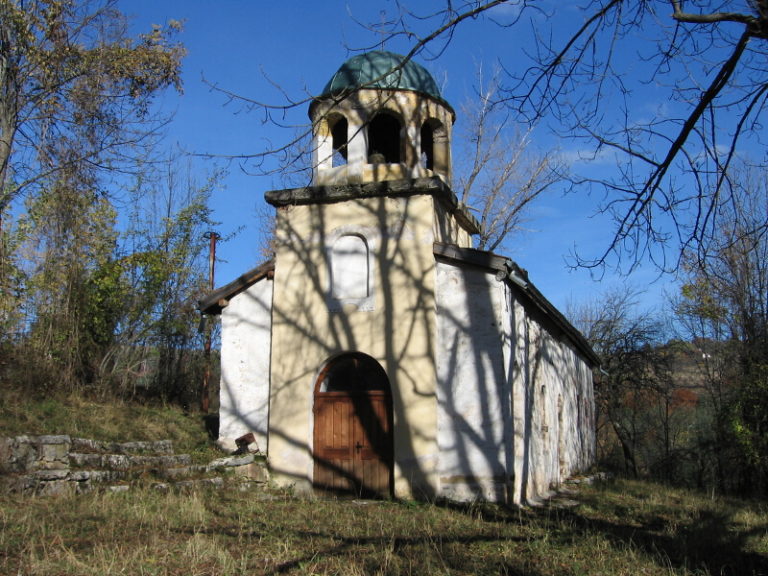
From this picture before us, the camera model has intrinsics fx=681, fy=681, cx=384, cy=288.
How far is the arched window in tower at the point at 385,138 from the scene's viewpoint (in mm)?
13523

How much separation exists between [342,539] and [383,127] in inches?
340

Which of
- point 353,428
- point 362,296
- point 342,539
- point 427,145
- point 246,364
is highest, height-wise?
point 427,145

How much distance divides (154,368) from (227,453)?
31.4 ft

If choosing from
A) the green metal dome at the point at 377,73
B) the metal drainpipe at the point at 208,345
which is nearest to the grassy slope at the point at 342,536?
the green metal dome at the point at 377,73

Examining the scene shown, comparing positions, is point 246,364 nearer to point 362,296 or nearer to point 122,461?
point 362,296

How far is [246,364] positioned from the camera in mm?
12773

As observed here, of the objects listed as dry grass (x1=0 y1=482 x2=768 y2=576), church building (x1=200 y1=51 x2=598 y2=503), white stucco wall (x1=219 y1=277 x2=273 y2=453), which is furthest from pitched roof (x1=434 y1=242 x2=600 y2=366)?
dry grass (x1=0 y1=482 x2=768 y2=576)

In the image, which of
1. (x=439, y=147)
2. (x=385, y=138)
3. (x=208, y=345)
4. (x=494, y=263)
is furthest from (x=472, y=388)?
(x=208, y=345)

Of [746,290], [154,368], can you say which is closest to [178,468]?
[154,368]

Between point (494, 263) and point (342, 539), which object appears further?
point (494, 263)

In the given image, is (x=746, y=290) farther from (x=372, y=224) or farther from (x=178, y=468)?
(x=178, y=468)

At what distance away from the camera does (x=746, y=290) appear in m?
20.8

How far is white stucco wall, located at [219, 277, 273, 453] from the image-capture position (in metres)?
12.6

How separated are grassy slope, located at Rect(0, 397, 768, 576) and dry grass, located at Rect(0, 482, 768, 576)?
2cm
